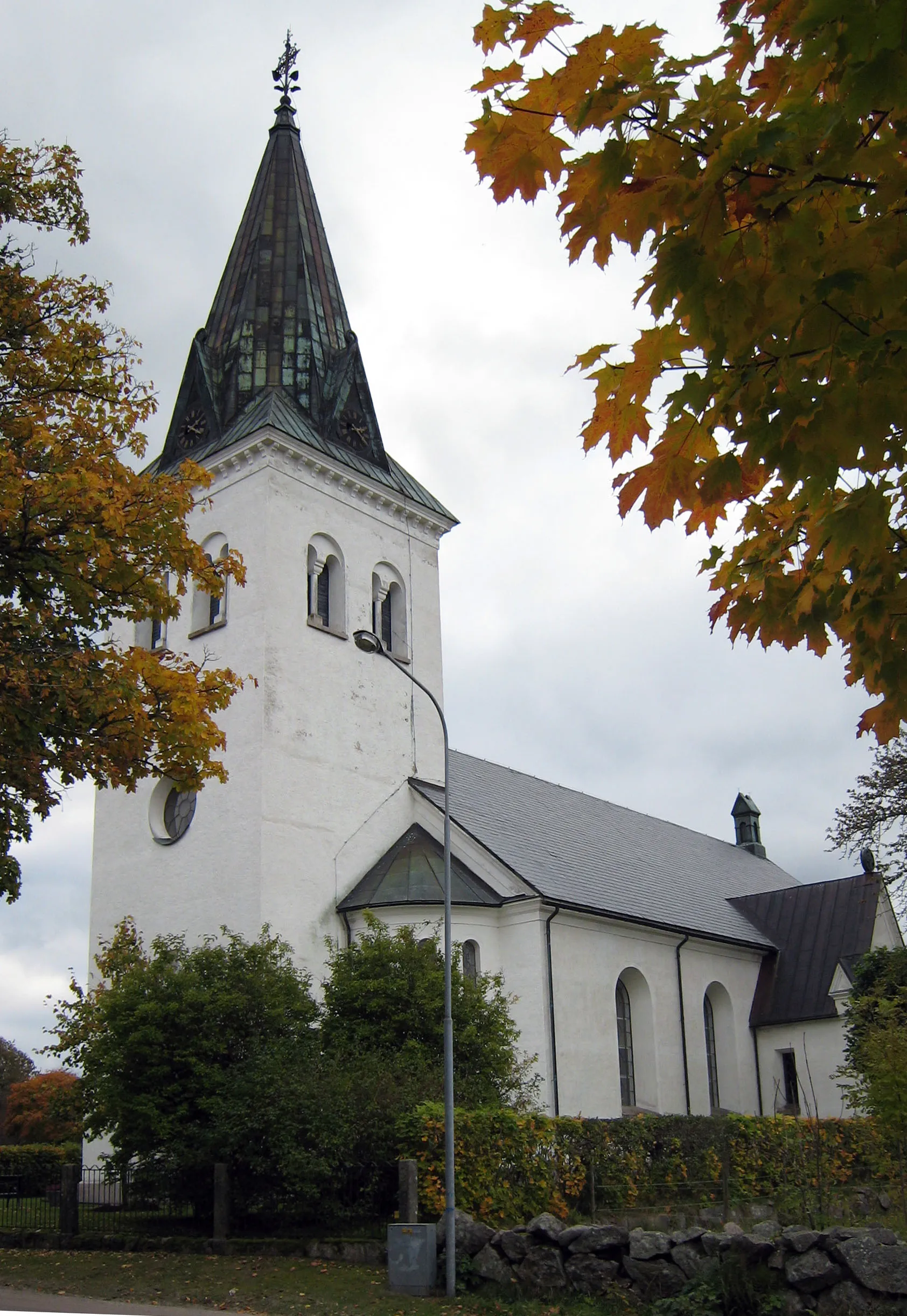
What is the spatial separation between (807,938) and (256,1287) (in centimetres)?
2366

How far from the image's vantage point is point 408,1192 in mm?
14820

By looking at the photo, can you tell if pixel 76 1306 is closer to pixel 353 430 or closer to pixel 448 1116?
pixel 448 1116

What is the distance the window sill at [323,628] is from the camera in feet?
89.6

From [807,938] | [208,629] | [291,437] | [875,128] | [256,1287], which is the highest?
[291,437]

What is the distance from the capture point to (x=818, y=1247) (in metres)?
10.7

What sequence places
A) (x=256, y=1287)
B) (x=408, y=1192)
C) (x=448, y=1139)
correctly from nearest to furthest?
(x=256, y=1287) < (x=448, y=1139) < (x=408, y=1192)

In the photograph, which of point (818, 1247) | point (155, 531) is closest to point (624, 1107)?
point (818, 1247)

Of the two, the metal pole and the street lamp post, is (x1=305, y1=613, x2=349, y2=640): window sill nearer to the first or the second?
the street lamp post

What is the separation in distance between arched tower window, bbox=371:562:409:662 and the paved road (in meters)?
17.8

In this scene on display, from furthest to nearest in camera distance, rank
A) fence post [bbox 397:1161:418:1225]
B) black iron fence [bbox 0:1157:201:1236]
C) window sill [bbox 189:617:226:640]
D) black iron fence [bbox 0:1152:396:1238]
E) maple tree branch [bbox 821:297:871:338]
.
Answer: window sill [bbox 189:617:226:640]
black iron fence [bbox 0:1157:201:1236]
black iron fence [bbox 0:1152:396:1238]
fence post [bbox 397:1161:418:1225]
maple tree branch [bbox 821:297:871:338]

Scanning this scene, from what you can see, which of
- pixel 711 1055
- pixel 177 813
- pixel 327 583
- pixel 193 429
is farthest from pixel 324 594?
pixel 711 1055

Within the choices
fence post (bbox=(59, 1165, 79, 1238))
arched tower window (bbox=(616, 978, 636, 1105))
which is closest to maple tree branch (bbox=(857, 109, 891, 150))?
fence post (bbox=(59, 1165, 79, 1238))

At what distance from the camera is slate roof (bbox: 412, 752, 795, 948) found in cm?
2719

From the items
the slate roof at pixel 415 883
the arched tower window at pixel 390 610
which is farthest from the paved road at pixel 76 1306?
the arched tower window at pixel 390 610
